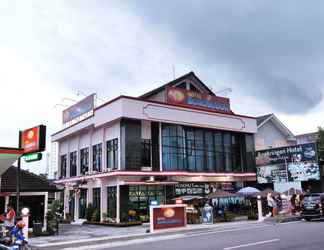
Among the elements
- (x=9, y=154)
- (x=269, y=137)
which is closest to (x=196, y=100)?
(x=269, y=137)

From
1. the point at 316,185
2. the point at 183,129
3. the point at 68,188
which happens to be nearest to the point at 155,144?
the point at 183,129

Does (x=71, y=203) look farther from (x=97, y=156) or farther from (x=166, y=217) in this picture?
(x=166, y=217)

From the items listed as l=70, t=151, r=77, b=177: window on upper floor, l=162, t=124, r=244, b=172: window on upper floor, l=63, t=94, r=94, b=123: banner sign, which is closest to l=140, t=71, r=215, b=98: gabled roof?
l=162, t=124, r=244, b=172: window on upper floor

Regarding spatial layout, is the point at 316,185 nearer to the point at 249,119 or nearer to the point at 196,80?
the point at 249,119

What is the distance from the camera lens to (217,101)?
36.4 metres

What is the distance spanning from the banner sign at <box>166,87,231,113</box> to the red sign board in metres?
14.9

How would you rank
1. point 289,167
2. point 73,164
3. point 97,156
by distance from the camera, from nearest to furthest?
point 97,156 → point 289,167 → point 73,164

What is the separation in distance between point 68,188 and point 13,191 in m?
14.3

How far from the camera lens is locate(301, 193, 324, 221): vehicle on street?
2325cm

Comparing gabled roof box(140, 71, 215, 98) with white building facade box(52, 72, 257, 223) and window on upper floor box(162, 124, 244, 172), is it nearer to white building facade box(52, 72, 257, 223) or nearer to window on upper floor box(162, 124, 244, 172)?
white building facade box(52, 72, 257, 223)

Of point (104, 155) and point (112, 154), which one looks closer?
point (112, 154)

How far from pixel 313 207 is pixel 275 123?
22.1 metres

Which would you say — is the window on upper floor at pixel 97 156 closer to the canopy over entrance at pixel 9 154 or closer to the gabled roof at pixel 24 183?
the gabled roof at pixel 24 183

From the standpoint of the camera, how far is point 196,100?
34719mm
